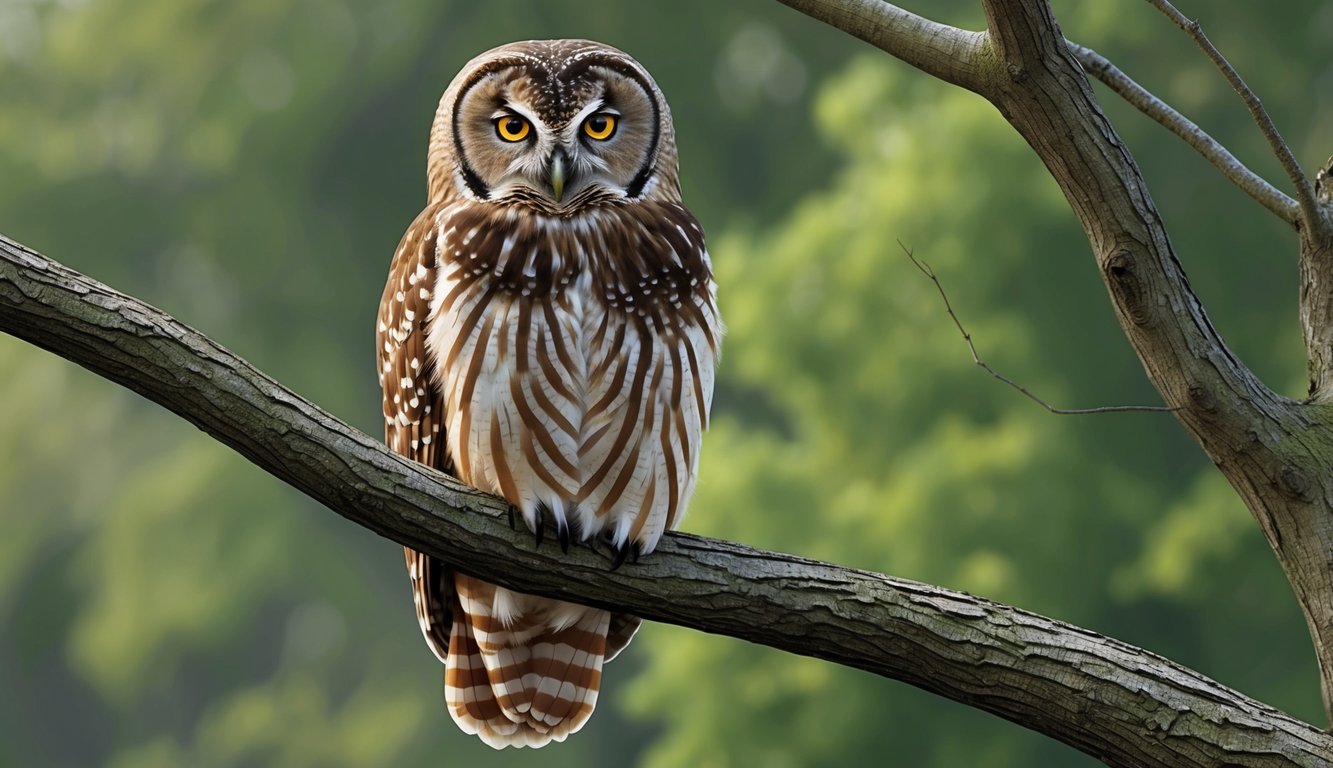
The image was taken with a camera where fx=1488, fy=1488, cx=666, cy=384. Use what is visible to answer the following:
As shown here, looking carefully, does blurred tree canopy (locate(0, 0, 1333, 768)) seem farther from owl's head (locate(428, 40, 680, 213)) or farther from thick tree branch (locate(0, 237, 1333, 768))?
thick tree branch (locate(0, 237, 1333, 768))

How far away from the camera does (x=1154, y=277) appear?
9.80ft

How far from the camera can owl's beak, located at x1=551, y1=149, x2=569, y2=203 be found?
3281mm

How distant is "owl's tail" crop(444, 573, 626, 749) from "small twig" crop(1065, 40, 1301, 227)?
1694mm

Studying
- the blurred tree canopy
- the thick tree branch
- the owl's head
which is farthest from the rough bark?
Result: the blurred tree canopy

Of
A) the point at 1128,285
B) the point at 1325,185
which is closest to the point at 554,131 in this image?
the point at 1128,285

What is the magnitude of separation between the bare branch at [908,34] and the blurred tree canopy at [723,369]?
5.25 m

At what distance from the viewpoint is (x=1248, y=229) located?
34.9ft

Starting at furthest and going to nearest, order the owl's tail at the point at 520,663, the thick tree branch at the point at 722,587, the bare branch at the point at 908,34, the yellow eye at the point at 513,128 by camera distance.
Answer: the owl's tail at the point at 520,663, the yellow eye at the point at 513,128, the bare branch at the point at 908,34, the thick tree branch at the point at 722,587

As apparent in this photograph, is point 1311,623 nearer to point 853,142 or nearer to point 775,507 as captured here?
point 775,507

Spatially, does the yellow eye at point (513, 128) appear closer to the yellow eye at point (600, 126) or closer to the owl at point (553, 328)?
the owl at point (553, 328)

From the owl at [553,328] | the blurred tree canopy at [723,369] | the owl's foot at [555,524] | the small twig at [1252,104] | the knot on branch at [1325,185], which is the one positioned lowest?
the owl's foot at [555,524]

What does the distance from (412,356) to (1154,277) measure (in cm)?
163

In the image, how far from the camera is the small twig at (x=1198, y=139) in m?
3.18

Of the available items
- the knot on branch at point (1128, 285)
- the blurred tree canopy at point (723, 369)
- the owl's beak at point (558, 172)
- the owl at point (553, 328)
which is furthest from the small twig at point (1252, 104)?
the blurred tree canopy at point (723, 369)
